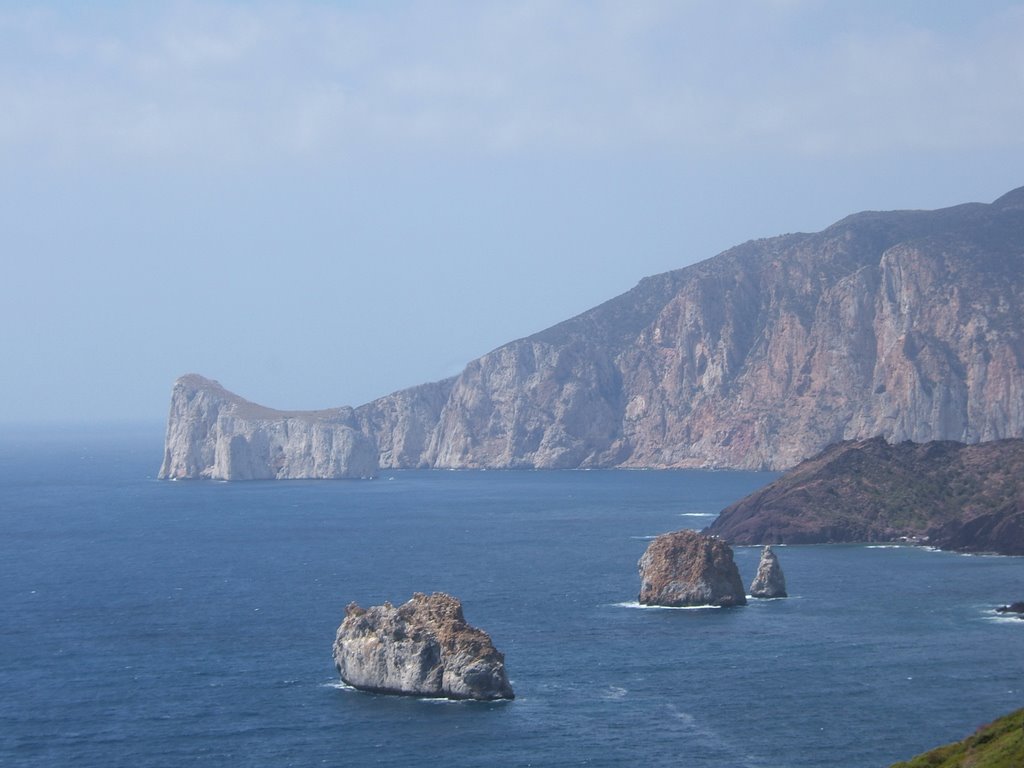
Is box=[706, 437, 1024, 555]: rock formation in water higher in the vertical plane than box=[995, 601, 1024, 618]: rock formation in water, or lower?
higher

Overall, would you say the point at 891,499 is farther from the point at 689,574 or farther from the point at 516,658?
the point at 516,658

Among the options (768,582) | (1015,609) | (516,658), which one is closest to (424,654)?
(516,658)

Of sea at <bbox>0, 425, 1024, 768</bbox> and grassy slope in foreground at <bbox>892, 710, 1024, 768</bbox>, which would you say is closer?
grassy slope in foreground at <bbox>892, 710, 1024, 768</bbox>

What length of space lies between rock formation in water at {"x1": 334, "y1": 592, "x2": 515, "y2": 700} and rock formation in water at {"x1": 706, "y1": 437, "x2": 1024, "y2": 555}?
231ft

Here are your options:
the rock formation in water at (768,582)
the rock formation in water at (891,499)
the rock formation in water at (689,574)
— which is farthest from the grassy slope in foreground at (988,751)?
the rock formation in water at (891,499)

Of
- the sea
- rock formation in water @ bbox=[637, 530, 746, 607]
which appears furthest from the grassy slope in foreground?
rock formation in water @ bbox=[637, 530, 746, 607]

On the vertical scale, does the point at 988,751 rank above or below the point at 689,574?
below

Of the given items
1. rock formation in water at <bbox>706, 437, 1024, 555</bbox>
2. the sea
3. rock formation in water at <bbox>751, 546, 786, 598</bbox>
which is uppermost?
rock formation in water at <bbox>706, 437, 1024, 555</bbox>

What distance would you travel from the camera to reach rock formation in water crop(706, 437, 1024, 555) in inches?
5453

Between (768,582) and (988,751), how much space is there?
182 feet

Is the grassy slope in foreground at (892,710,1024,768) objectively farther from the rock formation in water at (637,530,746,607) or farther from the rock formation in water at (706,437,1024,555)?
the rock formation in water at (706,437,1024,555)

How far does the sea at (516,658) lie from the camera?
207ft

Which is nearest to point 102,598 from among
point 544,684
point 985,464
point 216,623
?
point 216,623

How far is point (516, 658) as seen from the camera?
79.7 m
